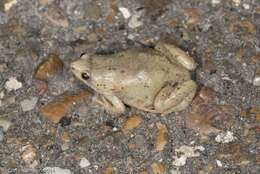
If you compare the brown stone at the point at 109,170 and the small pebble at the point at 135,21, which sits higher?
the small pebble at the point at 135,21

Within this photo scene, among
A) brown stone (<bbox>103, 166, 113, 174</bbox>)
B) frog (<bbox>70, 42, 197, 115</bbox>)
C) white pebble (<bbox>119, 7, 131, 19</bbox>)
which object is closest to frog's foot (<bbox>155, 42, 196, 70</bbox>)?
frog (<bbox>70, 42, 197, 115</bbox>)

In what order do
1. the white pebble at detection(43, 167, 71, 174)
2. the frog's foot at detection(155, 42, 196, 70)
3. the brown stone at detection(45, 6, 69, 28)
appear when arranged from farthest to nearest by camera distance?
the brown stone at detection(45, 6, 69, 28) → the frog's foot at detection(155, 42, 196, 70) → the white pebble at detection(43, 167, 71, 174)

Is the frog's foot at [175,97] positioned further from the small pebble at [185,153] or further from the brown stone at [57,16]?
the brown stone at [57,16]

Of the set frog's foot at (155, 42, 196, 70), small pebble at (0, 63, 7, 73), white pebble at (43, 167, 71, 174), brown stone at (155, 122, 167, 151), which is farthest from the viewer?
small pebble at (0, 63, 7, 73)

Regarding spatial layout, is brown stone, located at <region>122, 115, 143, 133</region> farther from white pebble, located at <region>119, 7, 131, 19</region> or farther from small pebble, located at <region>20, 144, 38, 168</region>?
white pebble, located at <region>119, 7, 131, 19</region>

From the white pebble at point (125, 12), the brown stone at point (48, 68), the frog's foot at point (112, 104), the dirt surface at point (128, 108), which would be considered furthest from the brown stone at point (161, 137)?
the white pebble at point (125, 12)

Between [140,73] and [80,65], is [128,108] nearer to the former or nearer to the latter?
[140,73]

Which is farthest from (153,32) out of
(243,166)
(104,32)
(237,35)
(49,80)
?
(243,166)
